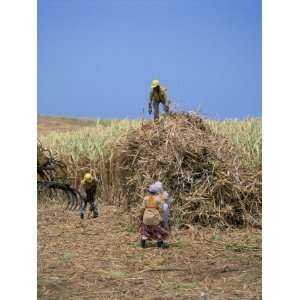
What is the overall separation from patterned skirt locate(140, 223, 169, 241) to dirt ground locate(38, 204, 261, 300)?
119mm

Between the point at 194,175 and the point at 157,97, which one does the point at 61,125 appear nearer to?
the point at 194,175

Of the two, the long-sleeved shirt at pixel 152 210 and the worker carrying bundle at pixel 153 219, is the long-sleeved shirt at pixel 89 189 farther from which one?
the long-sleeved shirt at pixel 152 210

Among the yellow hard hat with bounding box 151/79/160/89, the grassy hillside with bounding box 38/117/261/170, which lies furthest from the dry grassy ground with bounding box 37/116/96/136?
the yellow hard hat with bounding box 151/79/160/89

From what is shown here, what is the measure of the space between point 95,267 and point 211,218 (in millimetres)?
2521

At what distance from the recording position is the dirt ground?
4984 mm

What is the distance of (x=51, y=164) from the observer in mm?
7562

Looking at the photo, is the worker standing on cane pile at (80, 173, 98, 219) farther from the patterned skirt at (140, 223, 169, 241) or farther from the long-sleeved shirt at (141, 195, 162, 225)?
the long-sleeved shirt at (141, 195, 162, 225)

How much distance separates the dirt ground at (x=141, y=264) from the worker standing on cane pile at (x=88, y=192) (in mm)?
464

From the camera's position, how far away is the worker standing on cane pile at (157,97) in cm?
738

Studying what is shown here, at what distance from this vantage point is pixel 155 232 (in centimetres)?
689

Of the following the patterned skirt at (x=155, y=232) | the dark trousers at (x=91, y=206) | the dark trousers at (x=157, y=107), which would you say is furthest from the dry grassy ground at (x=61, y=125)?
the patterned skirt at (x=155, y=232)

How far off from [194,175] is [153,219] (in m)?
1.48

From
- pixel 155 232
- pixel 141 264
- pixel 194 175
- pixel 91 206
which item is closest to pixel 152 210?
pixel 155 232
